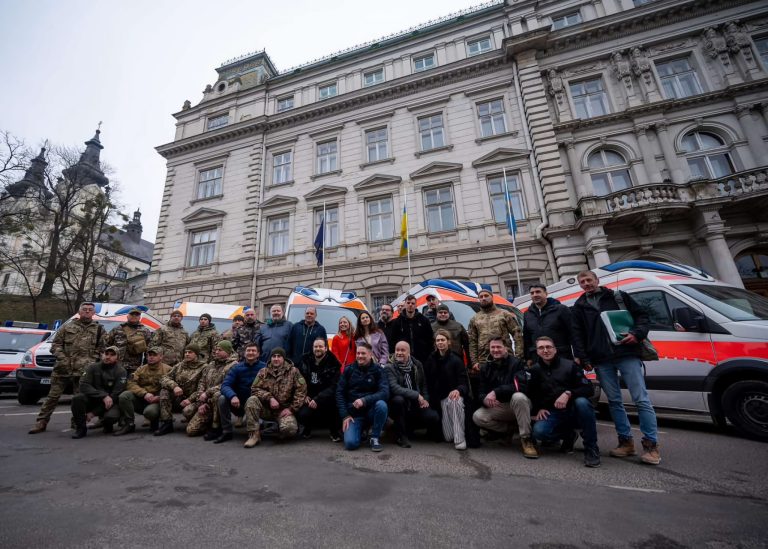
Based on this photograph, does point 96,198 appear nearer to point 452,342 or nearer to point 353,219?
point 353,219

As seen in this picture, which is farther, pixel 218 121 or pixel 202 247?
pixel 218 121

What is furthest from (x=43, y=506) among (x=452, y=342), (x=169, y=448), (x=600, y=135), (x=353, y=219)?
(x=600, y=135)

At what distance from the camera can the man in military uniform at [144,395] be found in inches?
218

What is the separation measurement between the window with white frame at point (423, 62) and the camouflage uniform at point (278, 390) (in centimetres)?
1780

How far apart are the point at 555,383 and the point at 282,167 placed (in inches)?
697

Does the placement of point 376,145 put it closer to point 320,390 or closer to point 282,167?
point 282,167

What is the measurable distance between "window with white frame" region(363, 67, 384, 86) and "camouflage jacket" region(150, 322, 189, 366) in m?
16.5

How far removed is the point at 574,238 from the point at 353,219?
922 centimetres

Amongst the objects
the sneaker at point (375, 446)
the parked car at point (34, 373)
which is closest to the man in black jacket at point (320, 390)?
the sneaker at point (375, 446)

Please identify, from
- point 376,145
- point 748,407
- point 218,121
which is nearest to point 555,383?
point 748,407

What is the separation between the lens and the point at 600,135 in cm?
1398

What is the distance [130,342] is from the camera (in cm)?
678

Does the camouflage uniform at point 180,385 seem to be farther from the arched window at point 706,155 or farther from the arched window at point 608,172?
the arched window at point 706,155

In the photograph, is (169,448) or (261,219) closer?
(169,448)
